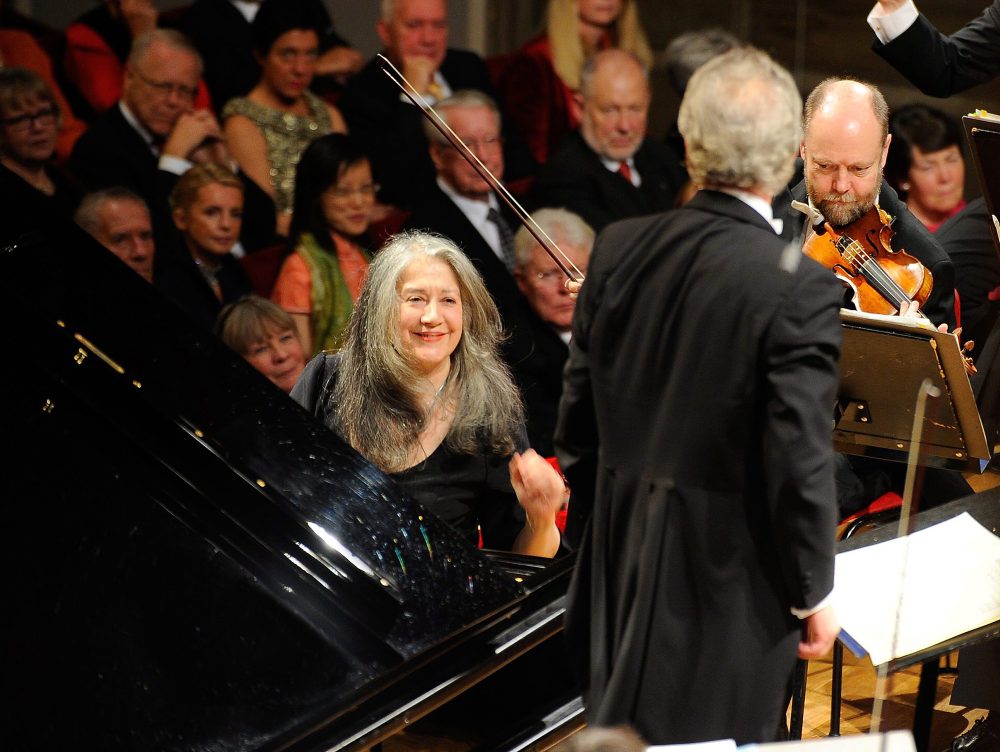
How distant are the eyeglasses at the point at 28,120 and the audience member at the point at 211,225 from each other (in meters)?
0.45

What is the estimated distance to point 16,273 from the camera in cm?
242

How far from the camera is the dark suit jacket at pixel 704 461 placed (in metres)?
1.67

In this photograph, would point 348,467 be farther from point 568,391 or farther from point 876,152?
point 876,152

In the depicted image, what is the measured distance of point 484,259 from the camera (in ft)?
13.9

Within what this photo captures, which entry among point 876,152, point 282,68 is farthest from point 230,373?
point 282,68

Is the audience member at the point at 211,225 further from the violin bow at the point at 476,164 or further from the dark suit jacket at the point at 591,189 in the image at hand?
the violin bow at the point at 476,164

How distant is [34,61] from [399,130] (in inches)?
51.9

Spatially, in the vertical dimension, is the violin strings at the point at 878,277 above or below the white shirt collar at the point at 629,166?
below

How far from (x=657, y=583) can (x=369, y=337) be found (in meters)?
1.14

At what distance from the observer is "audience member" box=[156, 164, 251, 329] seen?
13.7 feet

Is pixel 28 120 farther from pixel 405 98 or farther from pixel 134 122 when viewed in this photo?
pixel 405 98

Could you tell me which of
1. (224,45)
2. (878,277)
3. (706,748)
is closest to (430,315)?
(878,277)

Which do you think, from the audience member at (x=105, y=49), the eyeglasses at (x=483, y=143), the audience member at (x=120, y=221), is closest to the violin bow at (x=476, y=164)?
the audience member at (x=120, y=221)

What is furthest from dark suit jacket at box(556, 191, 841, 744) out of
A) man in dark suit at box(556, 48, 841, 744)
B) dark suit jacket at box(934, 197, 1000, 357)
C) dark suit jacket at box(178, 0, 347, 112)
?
dark suit jacket at box(178, 0, 347, 112)
